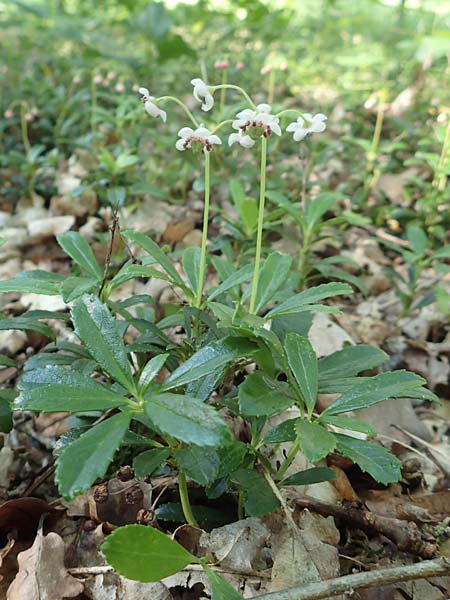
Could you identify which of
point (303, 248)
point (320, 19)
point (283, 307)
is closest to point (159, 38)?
point (320, 19)

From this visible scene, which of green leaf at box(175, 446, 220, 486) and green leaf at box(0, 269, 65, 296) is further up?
green leaf at box(0, 269, 65, 296)

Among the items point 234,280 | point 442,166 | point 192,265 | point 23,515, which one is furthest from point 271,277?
point 442,166

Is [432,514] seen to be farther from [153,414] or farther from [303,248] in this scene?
[303,248]

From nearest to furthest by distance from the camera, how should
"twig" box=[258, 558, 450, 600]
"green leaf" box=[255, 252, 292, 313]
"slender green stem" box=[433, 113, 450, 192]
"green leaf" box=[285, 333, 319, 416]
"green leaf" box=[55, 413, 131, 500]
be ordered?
1. "green leaf" box=[55, 413, 131, 500]
2. "twig" box=[258, 558, 450, 600]
3. "green leaf" box=[285, 333, 319, 416]
4. "green leaf" box=[255, 252, 292, 313]
5. "slender green stem" box=[433, 113, 450, 192]

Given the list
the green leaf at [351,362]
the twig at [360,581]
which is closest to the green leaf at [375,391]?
the green leaf at [351,362]

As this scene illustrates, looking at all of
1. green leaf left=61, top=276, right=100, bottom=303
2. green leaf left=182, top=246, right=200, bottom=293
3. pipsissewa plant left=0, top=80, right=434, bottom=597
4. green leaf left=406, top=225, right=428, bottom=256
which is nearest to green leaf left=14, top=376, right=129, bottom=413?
pipsissewa plant left=0, top=80, right=434, bottom=597

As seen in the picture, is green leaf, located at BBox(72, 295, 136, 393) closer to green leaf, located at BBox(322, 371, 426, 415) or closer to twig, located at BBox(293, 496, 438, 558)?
green leaf, located at BBox(322, 371, 426, 415)

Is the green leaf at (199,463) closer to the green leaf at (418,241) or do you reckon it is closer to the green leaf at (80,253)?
the green leaf at (80,253)
